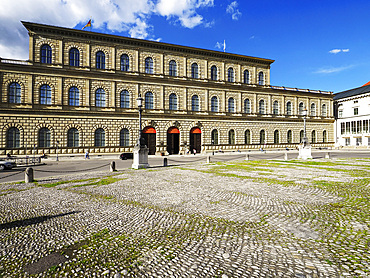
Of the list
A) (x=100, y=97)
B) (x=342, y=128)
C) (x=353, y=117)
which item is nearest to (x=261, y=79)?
(x=353, y=117)

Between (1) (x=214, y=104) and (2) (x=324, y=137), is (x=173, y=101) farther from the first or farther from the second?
(2) (x=324, y=137)

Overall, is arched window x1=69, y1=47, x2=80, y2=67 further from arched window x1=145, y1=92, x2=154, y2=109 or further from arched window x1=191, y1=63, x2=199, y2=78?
arched window x1=191, y1=63, x2=199, y2=78

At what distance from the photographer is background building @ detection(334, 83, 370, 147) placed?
4666 centimetres

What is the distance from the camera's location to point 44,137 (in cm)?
2867

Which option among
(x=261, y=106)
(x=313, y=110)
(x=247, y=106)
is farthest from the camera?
(x=313, y=110)

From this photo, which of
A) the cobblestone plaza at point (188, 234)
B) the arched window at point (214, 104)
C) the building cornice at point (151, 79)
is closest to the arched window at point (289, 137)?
the building cornice at point (151, 79)

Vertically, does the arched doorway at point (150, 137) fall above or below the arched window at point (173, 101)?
below

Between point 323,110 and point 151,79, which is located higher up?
point 151,79

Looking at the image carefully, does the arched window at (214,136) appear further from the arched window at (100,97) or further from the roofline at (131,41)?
the arched window at (100,97)

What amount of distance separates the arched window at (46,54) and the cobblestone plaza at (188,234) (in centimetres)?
2875

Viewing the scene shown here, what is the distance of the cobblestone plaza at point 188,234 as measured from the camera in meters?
3.36

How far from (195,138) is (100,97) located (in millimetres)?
17965

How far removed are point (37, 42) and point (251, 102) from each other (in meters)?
38.6

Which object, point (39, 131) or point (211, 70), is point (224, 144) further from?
point (39, 131)
